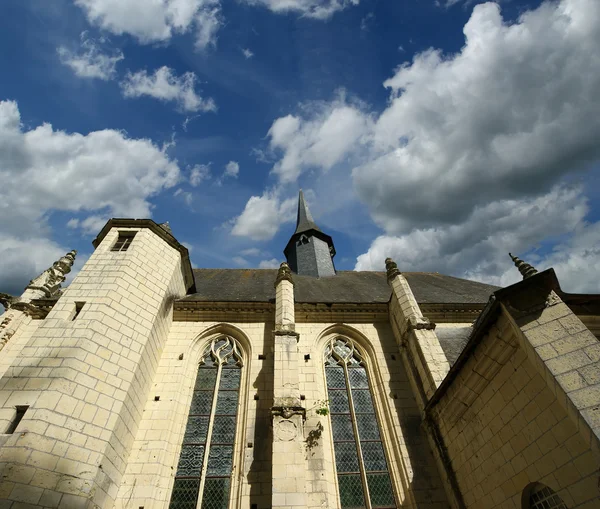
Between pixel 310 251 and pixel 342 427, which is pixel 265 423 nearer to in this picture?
pixel 342 427

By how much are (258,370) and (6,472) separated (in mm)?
4779

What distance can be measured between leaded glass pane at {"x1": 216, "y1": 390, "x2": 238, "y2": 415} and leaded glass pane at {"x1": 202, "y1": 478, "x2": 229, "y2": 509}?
4.59ft

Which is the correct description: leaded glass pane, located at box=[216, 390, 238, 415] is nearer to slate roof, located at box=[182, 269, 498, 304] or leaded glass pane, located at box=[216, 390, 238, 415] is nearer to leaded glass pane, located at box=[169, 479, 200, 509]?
leaded glass pane, located at box=[169, 479, 200, 509]

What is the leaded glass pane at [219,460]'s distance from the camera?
6609 millimetres

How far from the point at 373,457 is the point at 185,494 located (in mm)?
3950

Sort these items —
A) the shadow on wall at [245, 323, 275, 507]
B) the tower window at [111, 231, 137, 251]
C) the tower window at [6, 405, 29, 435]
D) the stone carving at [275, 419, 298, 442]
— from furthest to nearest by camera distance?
the tower window at [111, 231, 137, 251] → the shadow on wall at [245, 323, 275, 507] → the stone carving at [275, 419, 298, 442] → the tower window at [6, 405, 29, 435]

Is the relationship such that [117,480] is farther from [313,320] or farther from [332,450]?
[313,320]

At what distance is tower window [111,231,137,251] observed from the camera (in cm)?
901

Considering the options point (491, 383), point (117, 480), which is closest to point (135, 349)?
point (117, 480)

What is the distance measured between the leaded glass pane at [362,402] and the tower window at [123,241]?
741cm

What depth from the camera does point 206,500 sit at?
20.4 feet

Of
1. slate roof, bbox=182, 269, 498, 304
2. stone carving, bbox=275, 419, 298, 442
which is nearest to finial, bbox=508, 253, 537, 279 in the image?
slate roof, bbox=182, 269, 498, 304

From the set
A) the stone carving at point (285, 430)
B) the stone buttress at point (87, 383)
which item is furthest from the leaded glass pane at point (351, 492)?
the stone buttress at point (87, 383)

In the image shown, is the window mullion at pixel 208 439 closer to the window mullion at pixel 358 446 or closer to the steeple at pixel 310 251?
the window mullion at pixel 358 446
